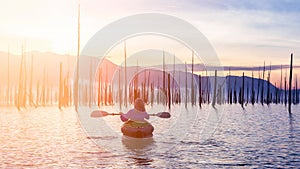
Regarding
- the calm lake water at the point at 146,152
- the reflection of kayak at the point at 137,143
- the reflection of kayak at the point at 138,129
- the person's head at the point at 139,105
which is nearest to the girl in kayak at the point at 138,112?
the person's head at the point at 139,105

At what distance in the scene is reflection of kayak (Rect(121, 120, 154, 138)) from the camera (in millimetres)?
34344

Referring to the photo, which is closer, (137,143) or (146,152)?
(146,152)

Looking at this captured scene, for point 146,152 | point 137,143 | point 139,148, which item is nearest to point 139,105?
point 137,143

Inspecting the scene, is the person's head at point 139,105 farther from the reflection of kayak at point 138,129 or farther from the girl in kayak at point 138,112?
the reflection of kayak at point 138,129

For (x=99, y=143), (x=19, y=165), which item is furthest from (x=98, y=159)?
(x=99, y=143)

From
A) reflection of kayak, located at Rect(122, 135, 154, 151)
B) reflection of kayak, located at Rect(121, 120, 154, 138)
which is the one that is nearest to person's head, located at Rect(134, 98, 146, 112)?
reflection of kayak, located at Rect(121, 120, 154, 138)

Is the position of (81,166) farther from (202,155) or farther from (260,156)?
(260,156)

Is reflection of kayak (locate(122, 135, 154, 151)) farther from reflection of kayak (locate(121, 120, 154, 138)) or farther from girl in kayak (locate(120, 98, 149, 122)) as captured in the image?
girl in kayak (locate(120, 98, 149, 122))

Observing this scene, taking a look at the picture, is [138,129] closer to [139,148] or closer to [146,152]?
[139,148]

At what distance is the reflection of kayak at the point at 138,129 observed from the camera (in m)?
34.3

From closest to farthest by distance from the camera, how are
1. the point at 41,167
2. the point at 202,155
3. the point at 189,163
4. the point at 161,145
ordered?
the point at 41,167
the point at 189,163
the point at 202,155
the point at 161,145

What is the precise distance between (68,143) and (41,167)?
447 inches

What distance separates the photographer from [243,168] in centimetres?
2345

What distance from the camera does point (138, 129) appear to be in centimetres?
3431
